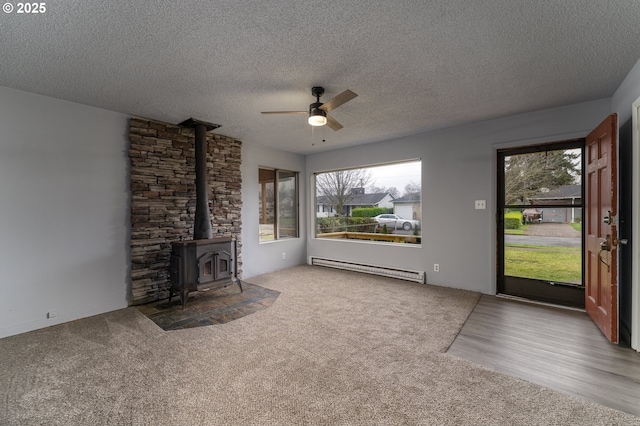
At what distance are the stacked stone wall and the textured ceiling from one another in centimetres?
56

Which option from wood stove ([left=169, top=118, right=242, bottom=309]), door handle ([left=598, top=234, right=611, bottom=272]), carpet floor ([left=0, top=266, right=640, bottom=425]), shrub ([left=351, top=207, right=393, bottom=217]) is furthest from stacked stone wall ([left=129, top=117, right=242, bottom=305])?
door handle ([left=598, top=234, right=611, bottom=272])

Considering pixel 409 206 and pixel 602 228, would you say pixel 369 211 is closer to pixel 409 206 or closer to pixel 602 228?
pixel 409 206

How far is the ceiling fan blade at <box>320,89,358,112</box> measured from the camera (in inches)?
94.5

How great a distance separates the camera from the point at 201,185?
3.91 m

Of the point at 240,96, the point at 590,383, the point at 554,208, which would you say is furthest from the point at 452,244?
the point at 240,96

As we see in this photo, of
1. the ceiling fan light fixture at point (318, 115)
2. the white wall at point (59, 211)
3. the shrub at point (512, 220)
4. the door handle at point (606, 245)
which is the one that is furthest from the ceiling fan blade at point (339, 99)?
the shrub at point (512, 220)

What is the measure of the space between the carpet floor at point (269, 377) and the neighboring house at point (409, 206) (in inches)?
78.3

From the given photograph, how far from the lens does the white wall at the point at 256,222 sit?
5023 mm

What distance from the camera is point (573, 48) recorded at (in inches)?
85.2

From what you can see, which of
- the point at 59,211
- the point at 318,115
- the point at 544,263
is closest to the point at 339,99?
the point at 318,115

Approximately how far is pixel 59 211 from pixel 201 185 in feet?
5.11

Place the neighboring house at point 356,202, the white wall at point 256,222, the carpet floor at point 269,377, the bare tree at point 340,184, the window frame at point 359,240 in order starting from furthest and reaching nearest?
the bare tree at point 340,184
the neighboring house at point 356,202
the white wall at point 256,222
the window frame at point 359,240
the carpet floor at point 269,377

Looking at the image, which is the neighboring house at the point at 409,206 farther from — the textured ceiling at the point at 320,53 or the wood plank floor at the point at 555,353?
the wood plank floor at the point at 555,353

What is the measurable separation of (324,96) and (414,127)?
6.18 feet
